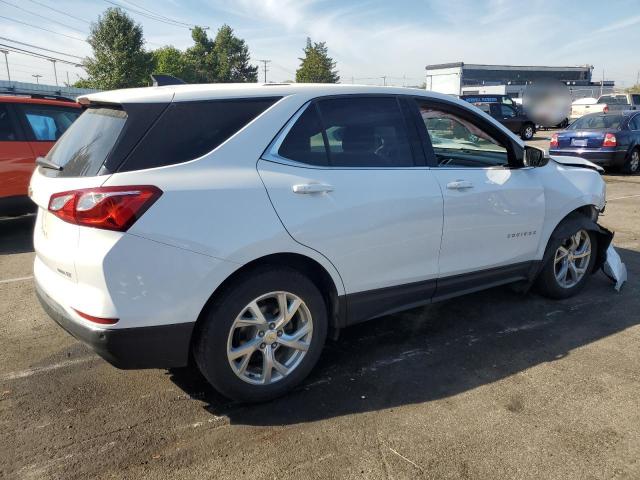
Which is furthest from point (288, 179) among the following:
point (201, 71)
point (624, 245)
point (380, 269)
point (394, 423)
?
point (201, 71)

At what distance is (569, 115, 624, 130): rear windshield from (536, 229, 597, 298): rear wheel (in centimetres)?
982

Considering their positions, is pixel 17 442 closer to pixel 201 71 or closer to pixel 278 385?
pixel 278 385

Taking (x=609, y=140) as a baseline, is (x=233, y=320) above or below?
below

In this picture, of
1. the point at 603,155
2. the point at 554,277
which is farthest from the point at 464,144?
the point at 603,155

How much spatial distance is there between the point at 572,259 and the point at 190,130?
360 cm

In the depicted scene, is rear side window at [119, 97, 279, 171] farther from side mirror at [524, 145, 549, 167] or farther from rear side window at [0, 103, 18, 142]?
rear side window at [0, 103, 18, 142]

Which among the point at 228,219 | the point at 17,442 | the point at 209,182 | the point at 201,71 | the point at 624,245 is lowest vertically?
the point at 17,442

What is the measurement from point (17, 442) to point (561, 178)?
4.28 metres

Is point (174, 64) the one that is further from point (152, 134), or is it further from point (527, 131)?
point (152, 134)

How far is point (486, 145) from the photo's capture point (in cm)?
410

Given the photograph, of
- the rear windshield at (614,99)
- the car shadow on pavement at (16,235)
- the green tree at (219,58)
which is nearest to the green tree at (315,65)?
the green tree at (219,58)

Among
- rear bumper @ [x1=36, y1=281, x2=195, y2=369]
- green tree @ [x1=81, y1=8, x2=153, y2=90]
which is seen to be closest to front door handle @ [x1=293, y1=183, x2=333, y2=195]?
rear bumper @ [x1=36, y1=281, x2=195, y2=369]

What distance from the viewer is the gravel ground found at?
250 cm

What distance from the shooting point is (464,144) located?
4113 mm
